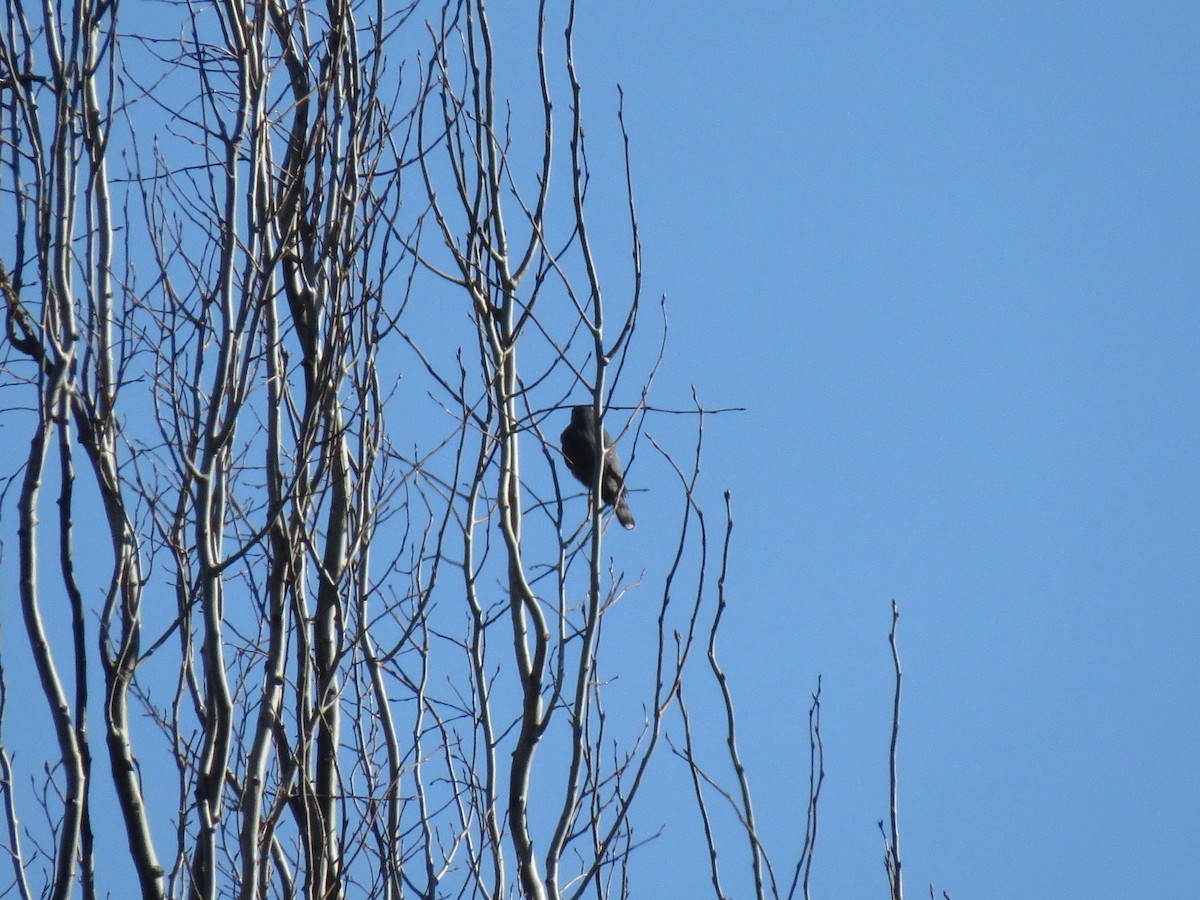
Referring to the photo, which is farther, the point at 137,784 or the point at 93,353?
the point at 93,353

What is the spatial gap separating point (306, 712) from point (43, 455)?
66cm

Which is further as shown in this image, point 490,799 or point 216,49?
point 216,49

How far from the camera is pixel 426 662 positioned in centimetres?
297

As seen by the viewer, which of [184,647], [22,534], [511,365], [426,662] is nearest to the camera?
[22,534]

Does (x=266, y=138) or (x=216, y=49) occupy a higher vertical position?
(x=216, y=49)

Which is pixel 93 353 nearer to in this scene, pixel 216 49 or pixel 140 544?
pixel 140 544

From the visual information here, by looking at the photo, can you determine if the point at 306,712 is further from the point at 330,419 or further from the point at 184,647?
the point at 330,419

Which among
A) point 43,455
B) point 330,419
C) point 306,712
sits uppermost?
point 330,419

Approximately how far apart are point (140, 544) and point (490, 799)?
0.84 meters

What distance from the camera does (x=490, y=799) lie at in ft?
8.82

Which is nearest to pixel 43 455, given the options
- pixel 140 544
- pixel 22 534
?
pixel 22 534

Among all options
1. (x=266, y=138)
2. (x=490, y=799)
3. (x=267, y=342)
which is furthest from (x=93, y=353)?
(x=490, y=799)

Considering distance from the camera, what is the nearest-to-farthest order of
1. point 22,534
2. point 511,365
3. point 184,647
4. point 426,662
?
point 22,534 < point 184,647 < point 511,365 < point 426,662

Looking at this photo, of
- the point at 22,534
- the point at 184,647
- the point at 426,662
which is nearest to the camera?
the point at 22,534
